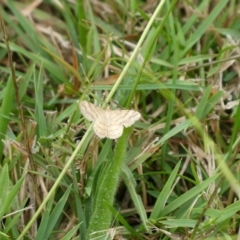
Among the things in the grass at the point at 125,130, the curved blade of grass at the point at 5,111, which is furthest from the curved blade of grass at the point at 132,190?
the curved blade of grass at the point at 5,111

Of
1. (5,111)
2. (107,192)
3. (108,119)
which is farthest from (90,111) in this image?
(5,111)

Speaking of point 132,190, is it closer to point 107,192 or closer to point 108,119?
point 107,192

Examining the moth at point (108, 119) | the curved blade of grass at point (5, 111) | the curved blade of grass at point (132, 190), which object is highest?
the moth at point (108, 119)

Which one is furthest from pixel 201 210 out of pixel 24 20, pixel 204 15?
pixel 24 20

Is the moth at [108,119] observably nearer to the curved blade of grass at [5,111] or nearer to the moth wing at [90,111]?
the moth wing at [90,111]

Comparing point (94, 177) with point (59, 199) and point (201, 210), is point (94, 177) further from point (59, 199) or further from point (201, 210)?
point (201, 210)

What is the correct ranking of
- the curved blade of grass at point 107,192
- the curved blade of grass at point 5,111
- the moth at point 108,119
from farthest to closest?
the curved blade of grass at point 5,111
the curved blade of grass at point 107,192
the moth at point 108,119

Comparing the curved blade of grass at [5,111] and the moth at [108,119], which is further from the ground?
the moth at [108,119]

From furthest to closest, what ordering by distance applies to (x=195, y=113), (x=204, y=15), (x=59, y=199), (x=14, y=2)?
(x=14, y=2), (x=204, y=15), (x=195, y=113), (x=59, y=199)

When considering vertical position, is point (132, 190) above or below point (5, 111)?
below
